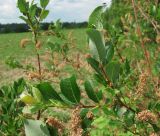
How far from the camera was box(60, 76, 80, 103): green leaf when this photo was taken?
1053mm

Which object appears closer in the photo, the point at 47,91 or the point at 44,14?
the point at 47,91

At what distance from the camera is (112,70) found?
1.10 metres

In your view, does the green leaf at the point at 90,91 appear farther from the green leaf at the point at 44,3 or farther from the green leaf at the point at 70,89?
the green leaf at the point at 44,3

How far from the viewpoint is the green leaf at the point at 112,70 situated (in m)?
1.09

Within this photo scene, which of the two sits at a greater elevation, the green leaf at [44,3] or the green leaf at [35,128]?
the green leaf at [44,3]

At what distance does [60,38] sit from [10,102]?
1466 mm

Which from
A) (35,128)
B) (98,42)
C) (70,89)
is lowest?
(35,128)

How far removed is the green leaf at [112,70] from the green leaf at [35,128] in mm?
224

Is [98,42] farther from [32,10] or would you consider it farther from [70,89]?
[32,10]

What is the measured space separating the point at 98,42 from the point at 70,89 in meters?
0.14

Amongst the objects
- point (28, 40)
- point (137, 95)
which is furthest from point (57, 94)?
point (28, 40)

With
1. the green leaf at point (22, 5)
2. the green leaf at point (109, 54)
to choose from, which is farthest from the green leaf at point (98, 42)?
the green leaf at point (22, 5)

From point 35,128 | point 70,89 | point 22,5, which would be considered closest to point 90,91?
point 70,89

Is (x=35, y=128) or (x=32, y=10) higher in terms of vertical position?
(x=32, y=10)
